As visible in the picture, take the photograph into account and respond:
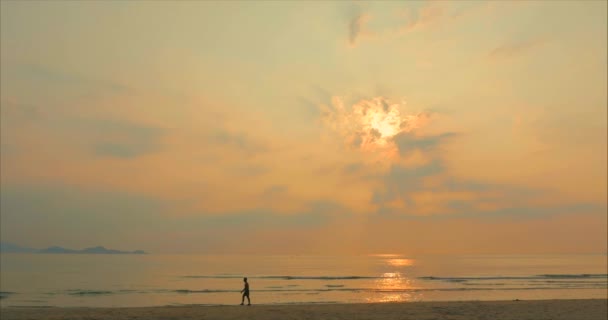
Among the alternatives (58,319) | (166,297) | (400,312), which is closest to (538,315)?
(400,312)

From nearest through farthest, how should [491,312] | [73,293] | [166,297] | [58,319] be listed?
1. [58,319]
2. [491,312]
3. [166,297]
4. [73,293]

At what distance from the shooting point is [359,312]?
26281 millimetres

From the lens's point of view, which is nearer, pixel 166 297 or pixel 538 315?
pixel 538 315

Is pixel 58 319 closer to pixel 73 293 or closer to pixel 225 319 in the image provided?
pixel 225 319

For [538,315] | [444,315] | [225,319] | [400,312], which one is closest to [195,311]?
[225,319]

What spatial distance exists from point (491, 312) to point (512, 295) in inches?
896

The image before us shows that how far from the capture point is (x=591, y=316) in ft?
84.6

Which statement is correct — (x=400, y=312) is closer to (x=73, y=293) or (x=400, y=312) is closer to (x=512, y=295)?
(x=512, y=295)

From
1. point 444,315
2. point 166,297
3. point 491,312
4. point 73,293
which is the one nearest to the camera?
point 444,315

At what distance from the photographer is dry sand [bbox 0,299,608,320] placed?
80.2ft

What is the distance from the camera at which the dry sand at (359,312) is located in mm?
24453

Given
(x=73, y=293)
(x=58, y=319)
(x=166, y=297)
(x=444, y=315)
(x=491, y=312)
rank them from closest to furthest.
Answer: (x=58, y=319), (x=444, y=315), (x=491, y=312), (x=166, y=297), (x=73, y=293)

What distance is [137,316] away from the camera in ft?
79.9

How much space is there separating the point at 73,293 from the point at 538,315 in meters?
44.5
